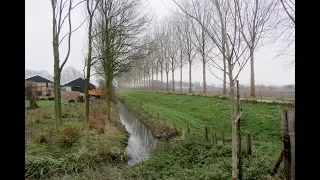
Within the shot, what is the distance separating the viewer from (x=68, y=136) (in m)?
6.85

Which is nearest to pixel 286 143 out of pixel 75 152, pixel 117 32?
pixel 75 152

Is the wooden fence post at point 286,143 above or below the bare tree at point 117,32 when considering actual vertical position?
below

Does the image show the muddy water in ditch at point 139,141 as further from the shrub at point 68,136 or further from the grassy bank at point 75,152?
the shrub at point 68,136

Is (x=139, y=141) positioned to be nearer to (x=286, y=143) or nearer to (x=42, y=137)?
→ (x=42, y=137)

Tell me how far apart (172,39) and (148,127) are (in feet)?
21.4

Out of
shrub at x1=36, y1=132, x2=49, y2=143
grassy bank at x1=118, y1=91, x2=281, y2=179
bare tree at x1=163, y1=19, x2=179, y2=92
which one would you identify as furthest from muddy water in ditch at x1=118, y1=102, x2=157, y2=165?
bare tree at x1=163, y1=19, x2=179, y2=92

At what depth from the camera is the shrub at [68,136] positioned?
670 centimetres

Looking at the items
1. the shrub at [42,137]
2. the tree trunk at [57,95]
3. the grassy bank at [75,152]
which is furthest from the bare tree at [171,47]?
the shrub at [42,137]

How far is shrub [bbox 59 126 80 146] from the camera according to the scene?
22.0 ft

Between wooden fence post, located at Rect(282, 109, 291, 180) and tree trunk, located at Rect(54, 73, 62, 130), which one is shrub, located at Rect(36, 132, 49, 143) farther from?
wooden fence post, located at Rect(282, 109, 291, 180)
